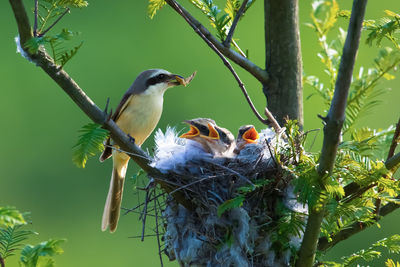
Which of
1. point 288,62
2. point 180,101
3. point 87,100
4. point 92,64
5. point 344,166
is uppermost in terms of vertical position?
point 92,64

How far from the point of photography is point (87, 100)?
2342 mm

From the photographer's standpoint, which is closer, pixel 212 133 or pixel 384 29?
pixel 384 29

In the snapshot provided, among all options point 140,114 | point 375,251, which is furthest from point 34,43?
point 140,114

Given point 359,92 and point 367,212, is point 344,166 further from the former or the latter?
point 359,92

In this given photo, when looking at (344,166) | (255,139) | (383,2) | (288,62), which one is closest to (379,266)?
(383,2)

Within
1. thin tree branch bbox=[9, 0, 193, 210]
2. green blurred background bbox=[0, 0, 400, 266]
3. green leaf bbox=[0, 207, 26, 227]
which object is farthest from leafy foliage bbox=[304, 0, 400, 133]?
green blurred background bbox=[0, 0, 400, 266]

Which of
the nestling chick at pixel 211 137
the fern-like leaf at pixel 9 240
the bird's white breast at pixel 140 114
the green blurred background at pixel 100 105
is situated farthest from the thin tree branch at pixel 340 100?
the green blurred background at pixel 100 105

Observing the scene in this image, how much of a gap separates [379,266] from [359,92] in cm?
493

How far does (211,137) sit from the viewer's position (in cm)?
343

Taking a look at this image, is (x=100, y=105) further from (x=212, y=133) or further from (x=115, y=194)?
(x=212, y=133)

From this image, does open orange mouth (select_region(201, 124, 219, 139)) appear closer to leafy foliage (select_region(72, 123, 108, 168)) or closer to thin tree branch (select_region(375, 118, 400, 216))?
thin tree branch (select_region(375, 118, 400, 216))

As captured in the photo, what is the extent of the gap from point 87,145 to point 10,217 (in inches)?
21.4

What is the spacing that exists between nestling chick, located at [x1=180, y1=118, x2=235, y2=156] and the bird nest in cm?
17

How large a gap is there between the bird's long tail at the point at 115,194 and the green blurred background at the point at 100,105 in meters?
2.02
